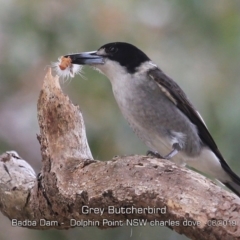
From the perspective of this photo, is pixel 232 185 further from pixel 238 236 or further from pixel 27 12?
pixel 27 12

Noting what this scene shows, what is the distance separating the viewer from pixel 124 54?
10.9 feet

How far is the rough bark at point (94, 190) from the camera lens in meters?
2.05

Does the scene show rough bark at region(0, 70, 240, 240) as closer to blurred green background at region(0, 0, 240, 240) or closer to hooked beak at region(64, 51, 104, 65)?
hooked beak at region(64, 51, 104, 65)

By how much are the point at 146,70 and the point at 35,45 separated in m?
1.11

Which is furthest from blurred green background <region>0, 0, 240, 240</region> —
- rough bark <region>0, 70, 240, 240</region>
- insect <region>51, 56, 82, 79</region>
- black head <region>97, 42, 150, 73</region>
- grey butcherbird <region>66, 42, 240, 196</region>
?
rough bark <region>0, 70, 240, 240</region>

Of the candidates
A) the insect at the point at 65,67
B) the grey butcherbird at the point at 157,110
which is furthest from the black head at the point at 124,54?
the insect at the point at 65,67

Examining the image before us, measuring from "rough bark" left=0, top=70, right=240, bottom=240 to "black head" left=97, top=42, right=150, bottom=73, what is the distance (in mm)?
645

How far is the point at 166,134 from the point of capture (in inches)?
124

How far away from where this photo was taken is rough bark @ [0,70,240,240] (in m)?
2.05

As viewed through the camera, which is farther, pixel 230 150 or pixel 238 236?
pixel 230 150

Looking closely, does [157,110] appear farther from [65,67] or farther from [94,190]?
[94,190]

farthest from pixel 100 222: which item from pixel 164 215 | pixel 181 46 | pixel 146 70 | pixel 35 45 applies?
pixel 181 46

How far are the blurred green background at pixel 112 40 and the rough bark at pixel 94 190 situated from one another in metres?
1.27

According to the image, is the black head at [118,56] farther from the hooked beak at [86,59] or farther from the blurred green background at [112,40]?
the blurred green background at [112,40]
